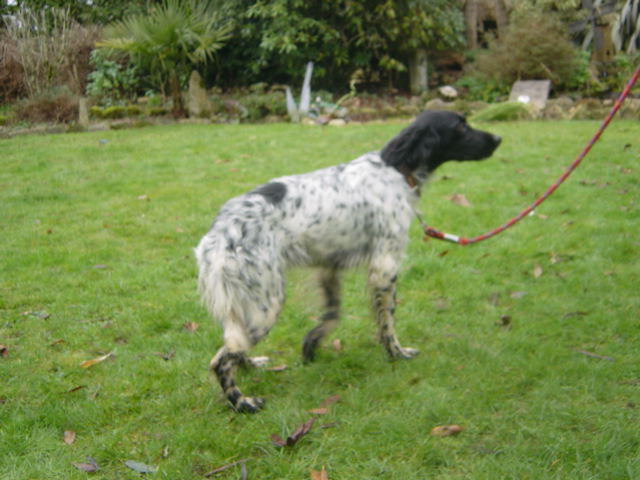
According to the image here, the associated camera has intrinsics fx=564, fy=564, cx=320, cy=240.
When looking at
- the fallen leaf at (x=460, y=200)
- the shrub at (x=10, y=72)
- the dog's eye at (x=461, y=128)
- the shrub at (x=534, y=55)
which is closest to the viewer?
the dog's eye at (x=461, y=128)

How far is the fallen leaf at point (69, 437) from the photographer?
264 cm

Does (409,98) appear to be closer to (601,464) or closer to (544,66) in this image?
(544,66)

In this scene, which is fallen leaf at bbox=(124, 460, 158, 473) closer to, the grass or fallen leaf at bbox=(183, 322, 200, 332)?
the grass

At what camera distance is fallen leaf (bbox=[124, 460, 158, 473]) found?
7.95 ft

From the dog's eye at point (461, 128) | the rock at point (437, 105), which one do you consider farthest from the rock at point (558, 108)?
the dog's eye at point (461, 128)

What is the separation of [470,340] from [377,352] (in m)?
0.58

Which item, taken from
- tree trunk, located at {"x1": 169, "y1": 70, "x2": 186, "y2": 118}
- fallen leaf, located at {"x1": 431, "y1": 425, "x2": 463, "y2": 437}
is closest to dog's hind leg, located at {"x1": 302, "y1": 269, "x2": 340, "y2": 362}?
fallen leaf, located at {"x1": 431, "y1": 425, "x2": 463, "y2": 437}

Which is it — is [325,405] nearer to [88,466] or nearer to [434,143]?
[88,466]

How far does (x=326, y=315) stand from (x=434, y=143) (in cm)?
124

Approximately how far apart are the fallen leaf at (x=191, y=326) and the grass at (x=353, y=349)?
4 centimetres

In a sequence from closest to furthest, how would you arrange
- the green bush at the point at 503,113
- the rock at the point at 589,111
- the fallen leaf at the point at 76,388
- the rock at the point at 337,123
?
the fallen leaf at the point at 76,388 < the green bush at the point at 503,113 < the rock at the point at 589,111 < the rock at the point at 337,123

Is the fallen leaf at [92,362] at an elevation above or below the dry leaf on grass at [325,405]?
above

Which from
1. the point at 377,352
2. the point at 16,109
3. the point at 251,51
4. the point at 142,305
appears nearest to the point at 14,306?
the point at 142,305

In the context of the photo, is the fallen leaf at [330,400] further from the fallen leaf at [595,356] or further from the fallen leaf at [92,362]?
the fallen leaf at [595,356]
